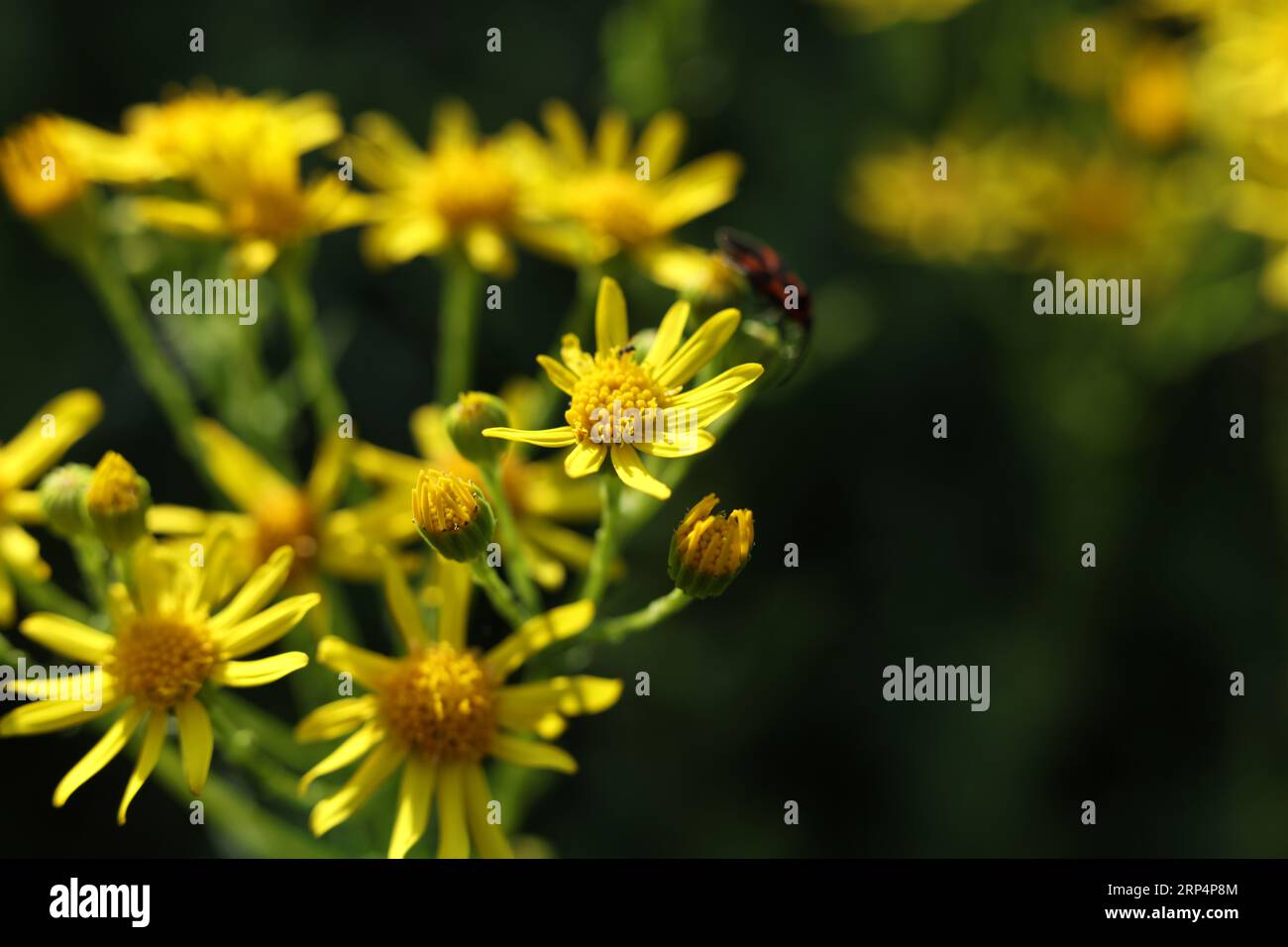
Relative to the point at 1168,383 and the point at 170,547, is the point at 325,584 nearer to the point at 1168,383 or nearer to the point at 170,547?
the point at 170,547

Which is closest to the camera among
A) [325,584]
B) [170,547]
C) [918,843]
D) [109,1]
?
[170,547]

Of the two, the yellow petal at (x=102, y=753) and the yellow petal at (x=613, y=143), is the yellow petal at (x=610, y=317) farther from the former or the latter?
the yellow petal at (x=102, y=753)

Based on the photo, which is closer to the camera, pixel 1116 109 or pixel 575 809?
pixel 575 809

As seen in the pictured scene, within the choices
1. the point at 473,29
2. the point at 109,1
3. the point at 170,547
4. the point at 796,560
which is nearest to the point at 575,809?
the point at 796,560

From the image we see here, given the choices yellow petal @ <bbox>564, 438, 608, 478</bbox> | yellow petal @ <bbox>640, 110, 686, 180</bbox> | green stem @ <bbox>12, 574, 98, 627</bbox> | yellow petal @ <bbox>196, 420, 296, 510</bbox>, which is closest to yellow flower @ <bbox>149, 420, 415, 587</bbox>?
yellow petal @ <bbox>196, 420, 296, 510</bbox>

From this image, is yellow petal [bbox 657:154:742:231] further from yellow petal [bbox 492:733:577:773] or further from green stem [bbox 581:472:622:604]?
yellow petal [bbox 492:733:577:773]
